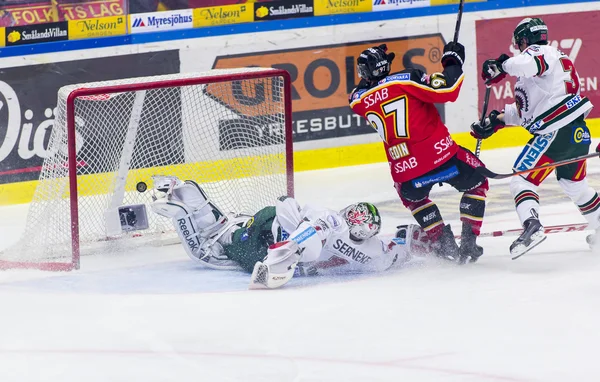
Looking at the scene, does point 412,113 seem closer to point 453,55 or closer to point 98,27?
point 453,55

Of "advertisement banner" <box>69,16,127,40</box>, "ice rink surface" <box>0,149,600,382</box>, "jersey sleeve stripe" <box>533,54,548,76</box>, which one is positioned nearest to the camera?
"ice rink surface" <box>0,149,600,382</box>

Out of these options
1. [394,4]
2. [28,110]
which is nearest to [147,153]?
[28,110]

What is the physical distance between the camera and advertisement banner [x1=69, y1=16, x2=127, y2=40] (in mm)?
6953

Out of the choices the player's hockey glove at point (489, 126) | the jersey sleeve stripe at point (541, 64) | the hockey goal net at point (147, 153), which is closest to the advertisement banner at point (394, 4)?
the hockey goal net at point (147, 153)

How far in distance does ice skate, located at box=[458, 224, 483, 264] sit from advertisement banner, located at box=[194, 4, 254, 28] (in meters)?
2.86

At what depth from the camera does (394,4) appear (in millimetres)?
7727

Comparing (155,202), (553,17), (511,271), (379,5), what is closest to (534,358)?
(511,271)

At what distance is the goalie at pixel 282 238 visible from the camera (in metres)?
4.68

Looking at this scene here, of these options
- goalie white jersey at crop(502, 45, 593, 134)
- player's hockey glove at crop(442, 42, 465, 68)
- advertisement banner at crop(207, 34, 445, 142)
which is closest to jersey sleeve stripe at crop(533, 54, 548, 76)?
goalie white jersey at crop(502, 45, 593, 134)

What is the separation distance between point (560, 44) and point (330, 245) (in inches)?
161

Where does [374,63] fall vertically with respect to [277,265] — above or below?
above

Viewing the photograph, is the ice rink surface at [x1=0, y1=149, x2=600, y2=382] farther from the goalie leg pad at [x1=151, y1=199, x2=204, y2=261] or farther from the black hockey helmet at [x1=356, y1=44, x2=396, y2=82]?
Answer: the black hockey helmet at [x1=356, y1=44, x2=396, y2=82]

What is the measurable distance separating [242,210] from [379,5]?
2.43 metres

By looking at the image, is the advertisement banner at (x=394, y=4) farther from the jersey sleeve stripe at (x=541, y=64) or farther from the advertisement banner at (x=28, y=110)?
the jersey sleeve stripe at (x=541, y=64)
